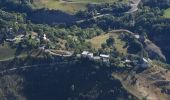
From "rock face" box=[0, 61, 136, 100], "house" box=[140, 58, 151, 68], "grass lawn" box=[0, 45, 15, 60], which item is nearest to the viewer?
"rock face" box=[0, 61, 136, 100]

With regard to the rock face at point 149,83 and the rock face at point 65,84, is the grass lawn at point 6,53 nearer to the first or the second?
the rock face at point 65,84

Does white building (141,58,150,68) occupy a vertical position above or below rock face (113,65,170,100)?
above

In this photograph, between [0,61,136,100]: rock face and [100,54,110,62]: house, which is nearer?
[0,61,136,100]: rock face

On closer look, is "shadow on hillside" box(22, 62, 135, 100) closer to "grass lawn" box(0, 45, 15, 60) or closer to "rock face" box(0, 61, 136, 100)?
"rock face" box(0, 61, 136, 100)

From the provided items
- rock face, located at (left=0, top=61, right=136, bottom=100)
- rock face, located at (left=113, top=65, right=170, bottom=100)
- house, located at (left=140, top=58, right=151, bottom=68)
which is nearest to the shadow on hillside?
rock face, located at (left=0, top=61, right=136, bottom=100)

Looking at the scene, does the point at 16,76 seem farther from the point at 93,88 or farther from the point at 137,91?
the point at 137,91

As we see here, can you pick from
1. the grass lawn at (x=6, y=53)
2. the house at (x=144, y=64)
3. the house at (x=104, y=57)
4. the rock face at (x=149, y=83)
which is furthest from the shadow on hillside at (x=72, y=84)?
the house at (x=144, y=64)

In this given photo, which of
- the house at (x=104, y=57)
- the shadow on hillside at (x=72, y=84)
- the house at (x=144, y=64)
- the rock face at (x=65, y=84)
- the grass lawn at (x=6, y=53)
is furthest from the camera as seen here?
the grass lawn at (x=6, y=53)

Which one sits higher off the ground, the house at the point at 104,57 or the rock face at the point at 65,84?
the house at the point at 104,57

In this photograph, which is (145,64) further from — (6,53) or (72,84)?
(6,53)
